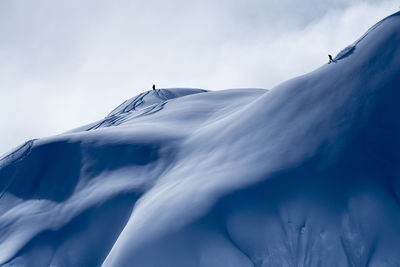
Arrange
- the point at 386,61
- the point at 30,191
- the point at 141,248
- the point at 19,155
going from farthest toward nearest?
the point at 19,155
the point at 30,191
the point at 386,61
the point at 141,248

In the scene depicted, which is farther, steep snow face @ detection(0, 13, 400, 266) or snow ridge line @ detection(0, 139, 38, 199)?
snow ridge line @ detection(0, 139, 38, 199)

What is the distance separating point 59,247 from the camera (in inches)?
347

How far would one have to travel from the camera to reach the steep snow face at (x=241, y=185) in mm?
6863

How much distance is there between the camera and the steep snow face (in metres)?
6.86

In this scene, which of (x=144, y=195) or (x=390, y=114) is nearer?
(x=390, y=114)

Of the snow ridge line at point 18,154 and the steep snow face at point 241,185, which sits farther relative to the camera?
the snow ridge line at point 18,154

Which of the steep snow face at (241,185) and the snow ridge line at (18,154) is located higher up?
the snow ridge line at (18,154)

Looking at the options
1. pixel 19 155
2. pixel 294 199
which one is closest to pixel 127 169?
pixel 19 155

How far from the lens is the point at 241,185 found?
7.73m

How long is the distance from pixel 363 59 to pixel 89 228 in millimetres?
5042

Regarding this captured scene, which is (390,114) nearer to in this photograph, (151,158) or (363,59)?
(363,59)

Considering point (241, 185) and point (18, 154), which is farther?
point (18, 154)

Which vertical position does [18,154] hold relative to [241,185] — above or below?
above

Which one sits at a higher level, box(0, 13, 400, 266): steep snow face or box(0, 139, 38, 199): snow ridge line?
box(0, 139, 38, 199): snow ridge line
